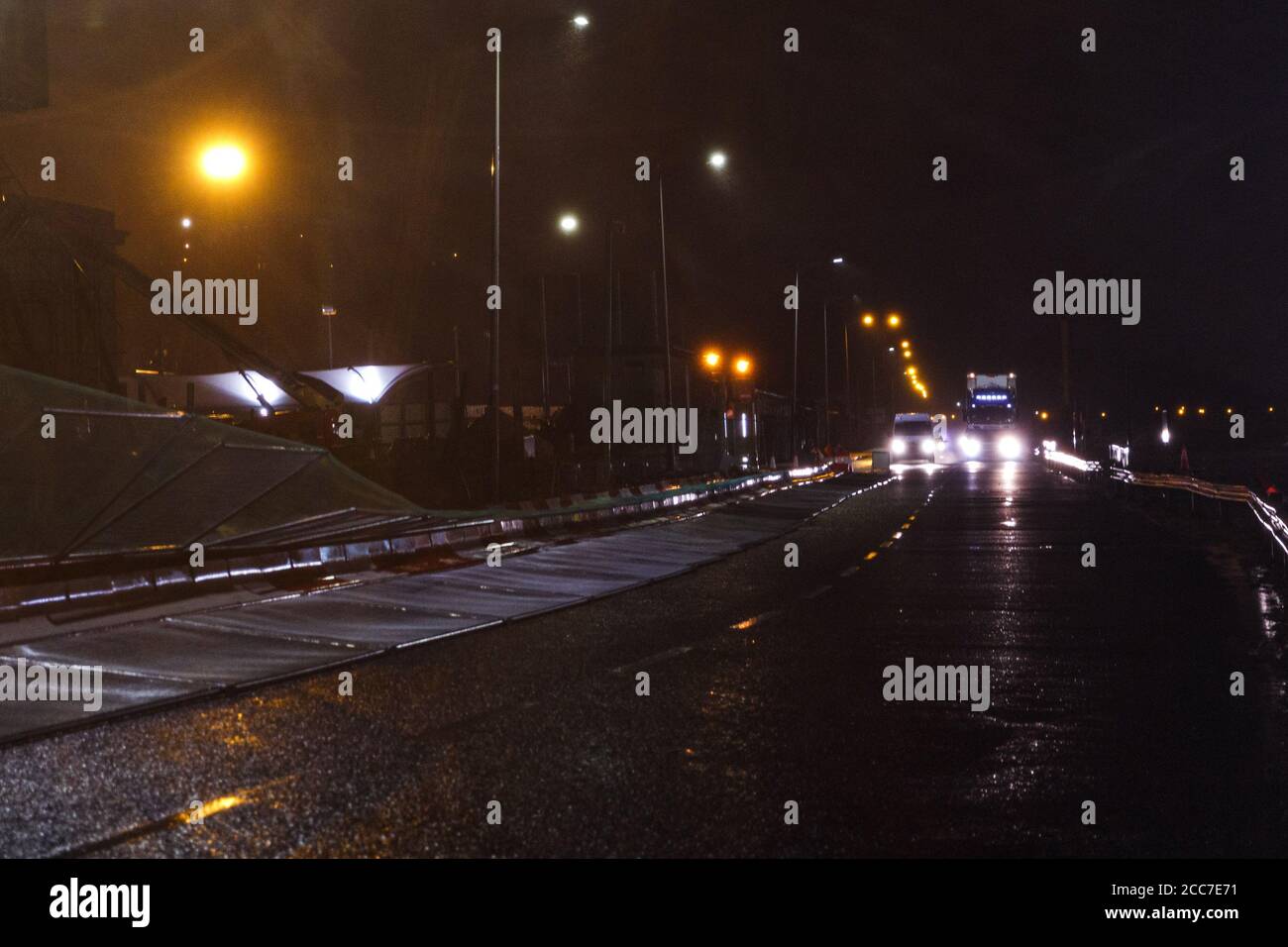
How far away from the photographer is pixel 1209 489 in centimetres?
3300

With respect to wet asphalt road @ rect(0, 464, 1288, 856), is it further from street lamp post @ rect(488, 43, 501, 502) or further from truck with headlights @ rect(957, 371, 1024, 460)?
truck with headlights @ rect(957, 371, 1024, 460)

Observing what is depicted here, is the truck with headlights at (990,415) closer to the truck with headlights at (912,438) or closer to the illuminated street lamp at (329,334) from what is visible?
the truck with headlights at (912,438)

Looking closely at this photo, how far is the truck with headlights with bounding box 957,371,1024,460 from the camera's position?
92688 millimetres

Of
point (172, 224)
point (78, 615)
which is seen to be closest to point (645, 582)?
point (78, 615)

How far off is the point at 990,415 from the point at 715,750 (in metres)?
87.7

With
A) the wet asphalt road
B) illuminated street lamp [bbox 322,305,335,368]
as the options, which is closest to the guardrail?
the wet asphalt road

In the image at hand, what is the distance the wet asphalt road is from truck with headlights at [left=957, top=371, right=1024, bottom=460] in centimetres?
7819

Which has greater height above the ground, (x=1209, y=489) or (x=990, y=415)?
(x=990, y=415)

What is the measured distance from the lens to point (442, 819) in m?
6.88

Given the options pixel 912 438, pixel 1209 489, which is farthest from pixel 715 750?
pixel 912 438

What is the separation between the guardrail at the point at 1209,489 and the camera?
21.8 meters

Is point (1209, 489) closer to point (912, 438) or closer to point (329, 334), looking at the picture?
point (912, 438)

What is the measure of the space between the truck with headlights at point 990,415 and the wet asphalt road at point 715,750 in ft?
257
